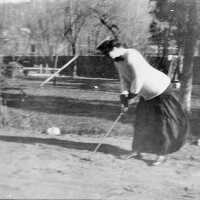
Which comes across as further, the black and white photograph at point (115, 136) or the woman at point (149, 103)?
the woman at point (149, 103)

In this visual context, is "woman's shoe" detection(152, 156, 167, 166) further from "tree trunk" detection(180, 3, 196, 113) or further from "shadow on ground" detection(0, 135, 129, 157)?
"tree trunk" detection(180, 3, 196, 113)

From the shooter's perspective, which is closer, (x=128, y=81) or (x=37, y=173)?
(x=37, y=173)

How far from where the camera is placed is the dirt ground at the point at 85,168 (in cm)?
504

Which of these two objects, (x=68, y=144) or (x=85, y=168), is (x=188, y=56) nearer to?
(x=68, y=144)

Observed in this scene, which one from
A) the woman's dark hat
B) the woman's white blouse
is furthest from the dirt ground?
Answer: the woman's dark hat

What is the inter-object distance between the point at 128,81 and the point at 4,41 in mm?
4237

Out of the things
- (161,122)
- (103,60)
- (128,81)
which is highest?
(128,81)

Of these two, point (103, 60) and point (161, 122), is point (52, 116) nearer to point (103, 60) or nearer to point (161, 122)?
point (161, 122)

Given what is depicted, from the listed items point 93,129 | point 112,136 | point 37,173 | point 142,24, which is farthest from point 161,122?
point 142,24

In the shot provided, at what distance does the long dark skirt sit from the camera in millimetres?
6359

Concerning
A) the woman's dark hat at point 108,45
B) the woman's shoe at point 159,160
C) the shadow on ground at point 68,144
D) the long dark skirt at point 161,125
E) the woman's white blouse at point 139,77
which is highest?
the woman's dark hat at point 108,45

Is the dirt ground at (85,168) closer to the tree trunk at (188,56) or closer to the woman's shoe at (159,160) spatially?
the woman's shoe at (159,160)

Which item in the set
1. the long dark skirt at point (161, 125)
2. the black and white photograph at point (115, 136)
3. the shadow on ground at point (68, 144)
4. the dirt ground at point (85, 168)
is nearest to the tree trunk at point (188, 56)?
the black and white photograph at point (115, 136)

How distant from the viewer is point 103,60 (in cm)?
2812
